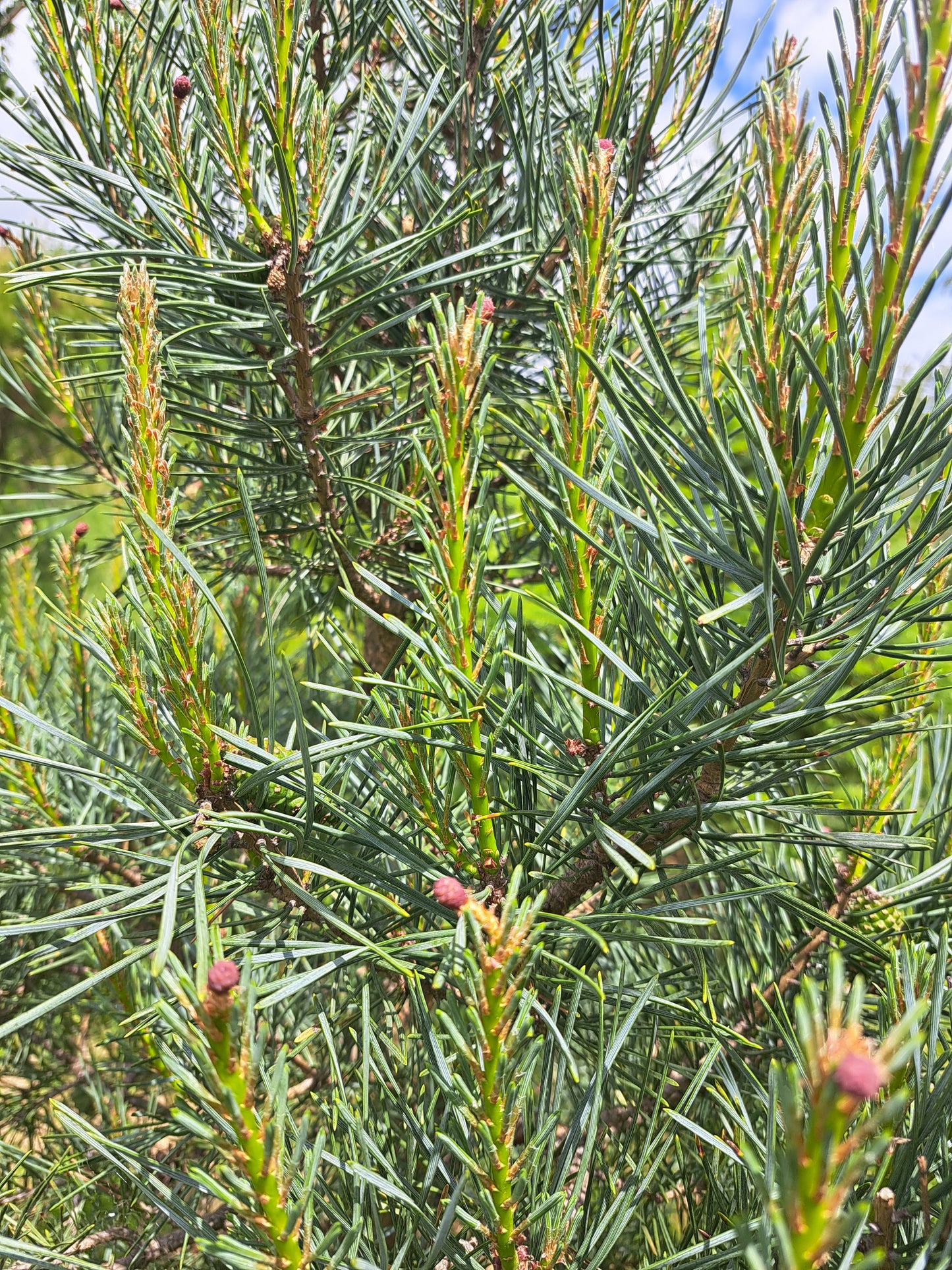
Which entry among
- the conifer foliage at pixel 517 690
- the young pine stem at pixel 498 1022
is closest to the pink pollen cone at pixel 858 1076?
the conifer foliage at pixel 517 690

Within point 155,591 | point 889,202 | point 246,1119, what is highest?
point 889,202

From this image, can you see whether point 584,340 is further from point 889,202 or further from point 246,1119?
point 246,1119

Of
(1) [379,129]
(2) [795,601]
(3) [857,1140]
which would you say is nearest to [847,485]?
(2) [795,601]

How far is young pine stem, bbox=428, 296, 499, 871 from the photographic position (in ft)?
0.93

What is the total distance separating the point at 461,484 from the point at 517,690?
3.3 inches

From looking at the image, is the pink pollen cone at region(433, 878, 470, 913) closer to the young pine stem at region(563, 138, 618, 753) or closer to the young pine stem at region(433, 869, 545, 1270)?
the young pine stem at region(433, 869, 545, 1270)

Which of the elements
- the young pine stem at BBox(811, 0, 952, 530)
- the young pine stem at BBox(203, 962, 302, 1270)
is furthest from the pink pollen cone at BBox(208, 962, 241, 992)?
the young pine stem at BBox(811, 0, 952, 530)

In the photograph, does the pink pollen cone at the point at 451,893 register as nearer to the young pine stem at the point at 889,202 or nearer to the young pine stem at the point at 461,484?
the young pine stem at the point at 461,484

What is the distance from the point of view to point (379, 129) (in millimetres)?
576

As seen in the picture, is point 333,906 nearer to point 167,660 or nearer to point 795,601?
point 167,660

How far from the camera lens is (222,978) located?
199 mm

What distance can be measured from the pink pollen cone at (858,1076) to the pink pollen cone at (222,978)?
13 centimetres

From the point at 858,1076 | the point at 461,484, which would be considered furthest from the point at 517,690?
the point at 858,1076

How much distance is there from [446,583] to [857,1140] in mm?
196
